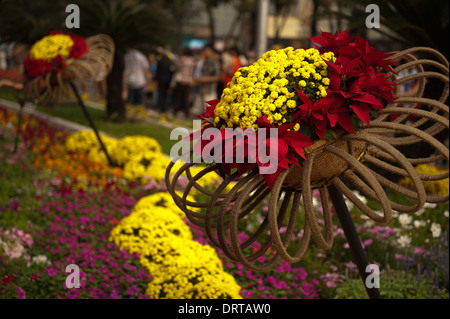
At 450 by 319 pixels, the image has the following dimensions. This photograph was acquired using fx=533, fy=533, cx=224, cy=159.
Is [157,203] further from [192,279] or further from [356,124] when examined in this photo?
[356,124]

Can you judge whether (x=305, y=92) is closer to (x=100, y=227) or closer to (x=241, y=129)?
(x=241, y=129)

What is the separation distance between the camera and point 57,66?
5879 millimetres

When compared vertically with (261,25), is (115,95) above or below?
below

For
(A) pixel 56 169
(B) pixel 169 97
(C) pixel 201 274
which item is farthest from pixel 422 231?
(B) pixel 169 97

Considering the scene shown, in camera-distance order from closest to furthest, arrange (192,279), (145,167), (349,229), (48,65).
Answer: (349,229)
(192,279)
(48,65)
(145,167)

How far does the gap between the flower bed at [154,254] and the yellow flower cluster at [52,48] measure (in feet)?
4.77

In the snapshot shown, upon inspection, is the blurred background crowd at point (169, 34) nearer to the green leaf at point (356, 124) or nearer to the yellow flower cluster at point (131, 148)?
the yellow flower cluster at point (131, 148)

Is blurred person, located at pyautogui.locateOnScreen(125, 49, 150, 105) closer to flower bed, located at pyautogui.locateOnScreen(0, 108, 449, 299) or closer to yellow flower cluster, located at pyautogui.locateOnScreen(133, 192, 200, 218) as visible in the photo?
flower bed, located at pyautogui.locateOnScreen(0, 108, 449, 299)

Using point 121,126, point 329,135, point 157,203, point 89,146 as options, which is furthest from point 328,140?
point 121,126

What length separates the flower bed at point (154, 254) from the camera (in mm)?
3432

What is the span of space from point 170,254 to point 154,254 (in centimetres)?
16

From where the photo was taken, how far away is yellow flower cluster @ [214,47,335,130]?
1829mm

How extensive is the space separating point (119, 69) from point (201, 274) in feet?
26.5

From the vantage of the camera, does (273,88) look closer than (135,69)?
Yes
